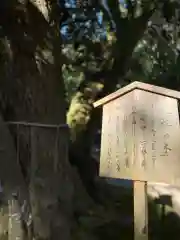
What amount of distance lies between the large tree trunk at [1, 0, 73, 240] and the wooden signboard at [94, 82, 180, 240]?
0.96 metres

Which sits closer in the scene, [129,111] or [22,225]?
[129,111]

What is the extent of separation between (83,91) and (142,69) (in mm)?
2164

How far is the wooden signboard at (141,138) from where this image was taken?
3.03m

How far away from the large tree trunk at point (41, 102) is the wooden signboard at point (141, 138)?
963 millimetres

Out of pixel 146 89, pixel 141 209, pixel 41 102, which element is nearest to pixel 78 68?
pixel 41 102

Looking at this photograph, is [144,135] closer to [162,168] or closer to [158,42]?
[162,168]

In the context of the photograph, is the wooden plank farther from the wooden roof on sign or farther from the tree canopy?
the tree canopy

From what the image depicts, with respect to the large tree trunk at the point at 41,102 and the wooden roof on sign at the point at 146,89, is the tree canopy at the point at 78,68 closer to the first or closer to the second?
the large tree trunk at the point at 41,102

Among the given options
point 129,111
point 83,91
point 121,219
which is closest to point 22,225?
point 129,111

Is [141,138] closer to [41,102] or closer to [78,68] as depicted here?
[41,102]

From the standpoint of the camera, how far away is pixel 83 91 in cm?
658

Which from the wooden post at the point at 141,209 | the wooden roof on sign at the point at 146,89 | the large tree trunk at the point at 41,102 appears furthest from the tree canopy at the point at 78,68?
the wooden post at the point at 141,209

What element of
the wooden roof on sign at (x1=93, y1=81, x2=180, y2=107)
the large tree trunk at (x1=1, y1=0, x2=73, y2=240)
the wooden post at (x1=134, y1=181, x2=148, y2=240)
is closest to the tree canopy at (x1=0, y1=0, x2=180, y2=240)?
the large tree trunk at (x1=1, y1=0, x2=73, y2=240)

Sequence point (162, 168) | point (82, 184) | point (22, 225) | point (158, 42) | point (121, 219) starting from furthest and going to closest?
point (158, 42) → point (82, 184) → point (121, 219) → point (22, 225) → point (162, 168)
